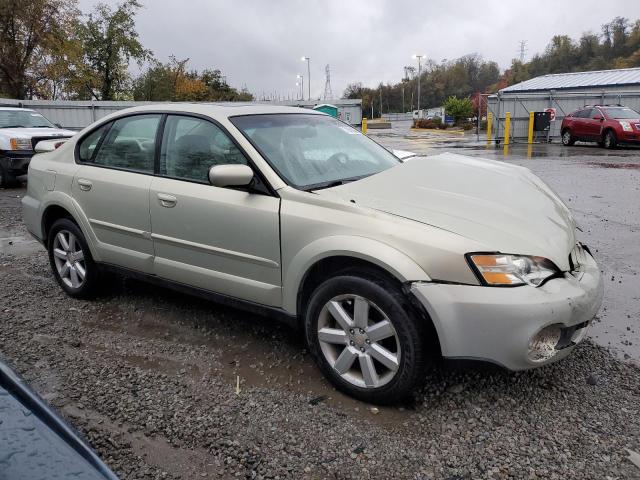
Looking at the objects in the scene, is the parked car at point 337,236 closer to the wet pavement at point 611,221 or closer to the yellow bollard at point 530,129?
the wet pavement at point 611,221

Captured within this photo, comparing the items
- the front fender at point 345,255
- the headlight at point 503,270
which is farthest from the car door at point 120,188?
the headlight at point 503,270

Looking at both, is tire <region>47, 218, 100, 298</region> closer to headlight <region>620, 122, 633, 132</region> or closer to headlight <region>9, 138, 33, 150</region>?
headlight <region>9, 138, 33, 150</region>

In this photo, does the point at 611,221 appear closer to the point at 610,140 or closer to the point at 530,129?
the point at 610,140

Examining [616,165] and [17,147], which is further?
[616,165]

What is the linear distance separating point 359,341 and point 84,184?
2.60 m

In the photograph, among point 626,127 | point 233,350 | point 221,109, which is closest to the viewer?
point 233,350

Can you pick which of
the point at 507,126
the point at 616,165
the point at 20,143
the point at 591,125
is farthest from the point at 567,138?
the point at 20,143

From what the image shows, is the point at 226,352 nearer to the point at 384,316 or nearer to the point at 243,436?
the point at 243,436

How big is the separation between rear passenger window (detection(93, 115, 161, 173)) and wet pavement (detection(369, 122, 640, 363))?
3333mm

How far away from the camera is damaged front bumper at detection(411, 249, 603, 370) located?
2469 millimetres

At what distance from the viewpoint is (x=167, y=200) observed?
354 centimetres

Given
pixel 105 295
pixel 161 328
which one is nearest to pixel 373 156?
pixel 161 328

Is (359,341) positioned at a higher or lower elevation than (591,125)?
lower

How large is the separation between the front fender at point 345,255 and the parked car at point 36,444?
5.23ft
